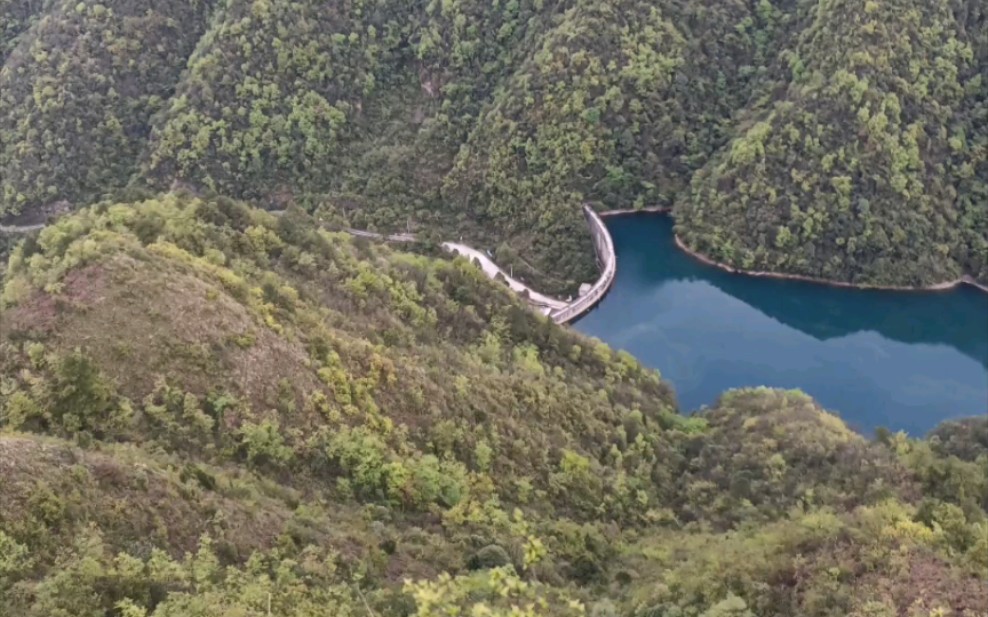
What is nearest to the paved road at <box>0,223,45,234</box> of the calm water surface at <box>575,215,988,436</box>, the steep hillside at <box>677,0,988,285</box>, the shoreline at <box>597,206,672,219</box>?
the calm water surface at <box>575,215,988,436</box>

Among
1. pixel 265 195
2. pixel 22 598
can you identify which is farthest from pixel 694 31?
pixel 22 598

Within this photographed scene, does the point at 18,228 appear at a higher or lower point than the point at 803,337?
higher

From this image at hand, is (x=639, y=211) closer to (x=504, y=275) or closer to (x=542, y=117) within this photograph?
(x=542, y=117)

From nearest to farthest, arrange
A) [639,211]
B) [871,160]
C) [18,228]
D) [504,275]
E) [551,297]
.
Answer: [18,228] < [871,160] < [551,297] < [504,275] < [639,211]

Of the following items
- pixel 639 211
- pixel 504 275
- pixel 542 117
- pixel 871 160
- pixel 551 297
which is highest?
pixel 871 160

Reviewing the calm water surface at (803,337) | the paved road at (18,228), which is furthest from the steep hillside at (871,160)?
the paved road at (18,228)

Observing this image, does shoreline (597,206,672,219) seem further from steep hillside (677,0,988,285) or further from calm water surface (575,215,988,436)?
steep hillside (677,0,988,285)

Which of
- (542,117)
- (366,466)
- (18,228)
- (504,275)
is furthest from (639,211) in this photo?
(366,466)
